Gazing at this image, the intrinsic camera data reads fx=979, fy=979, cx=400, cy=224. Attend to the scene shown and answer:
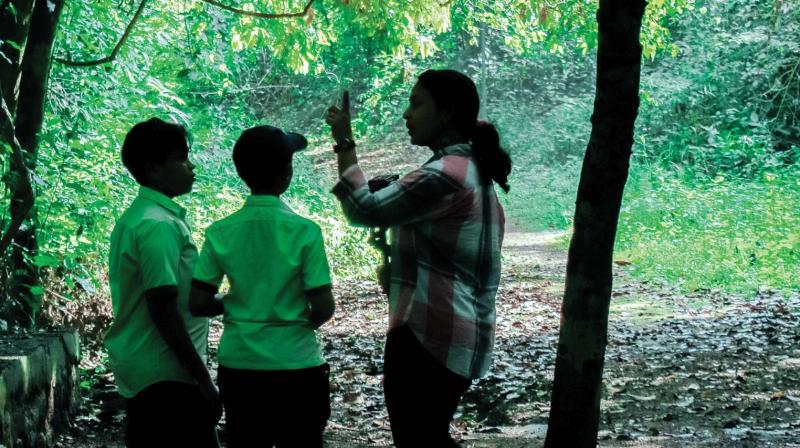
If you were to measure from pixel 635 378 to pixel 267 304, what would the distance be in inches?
207

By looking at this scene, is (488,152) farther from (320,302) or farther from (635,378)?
(635,378)

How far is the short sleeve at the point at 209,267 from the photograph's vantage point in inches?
122

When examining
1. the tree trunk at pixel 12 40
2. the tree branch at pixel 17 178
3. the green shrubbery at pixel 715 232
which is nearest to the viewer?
the tree branch at pixel 17 178

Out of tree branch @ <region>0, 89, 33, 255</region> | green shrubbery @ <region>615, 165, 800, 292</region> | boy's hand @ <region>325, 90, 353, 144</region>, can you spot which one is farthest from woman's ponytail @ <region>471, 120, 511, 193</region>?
green shrubbery @ <region>615, 165, 800, 292</region>

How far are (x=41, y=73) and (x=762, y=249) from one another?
9.53 m

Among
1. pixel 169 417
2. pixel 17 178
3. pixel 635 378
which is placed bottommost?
pixel 635 378

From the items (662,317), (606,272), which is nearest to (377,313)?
(662,317)

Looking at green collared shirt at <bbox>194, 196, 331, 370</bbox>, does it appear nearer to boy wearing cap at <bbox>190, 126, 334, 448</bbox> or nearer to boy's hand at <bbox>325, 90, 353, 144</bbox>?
boy wearing cap at <bbox>190, 126, 334, 448</bbox>

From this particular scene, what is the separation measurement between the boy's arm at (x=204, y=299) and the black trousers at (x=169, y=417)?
0.26 metres

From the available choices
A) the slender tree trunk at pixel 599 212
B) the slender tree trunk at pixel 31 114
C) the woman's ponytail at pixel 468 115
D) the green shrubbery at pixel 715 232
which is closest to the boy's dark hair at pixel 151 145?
the woman's ponytail at pixel 468 115

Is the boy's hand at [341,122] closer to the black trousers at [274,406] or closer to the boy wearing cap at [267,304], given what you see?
the boy wearing cap at [267,304]

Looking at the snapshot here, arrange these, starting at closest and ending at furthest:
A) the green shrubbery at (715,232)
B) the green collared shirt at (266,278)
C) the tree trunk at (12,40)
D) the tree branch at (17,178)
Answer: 1. the green collared shirt at (266,278)
2. the tree branch at (17,178)
3. the tree trunk at (12,40)
4. the green shrubbery at (715,232)

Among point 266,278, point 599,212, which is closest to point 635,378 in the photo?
point 599,212

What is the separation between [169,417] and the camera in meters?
3.15
